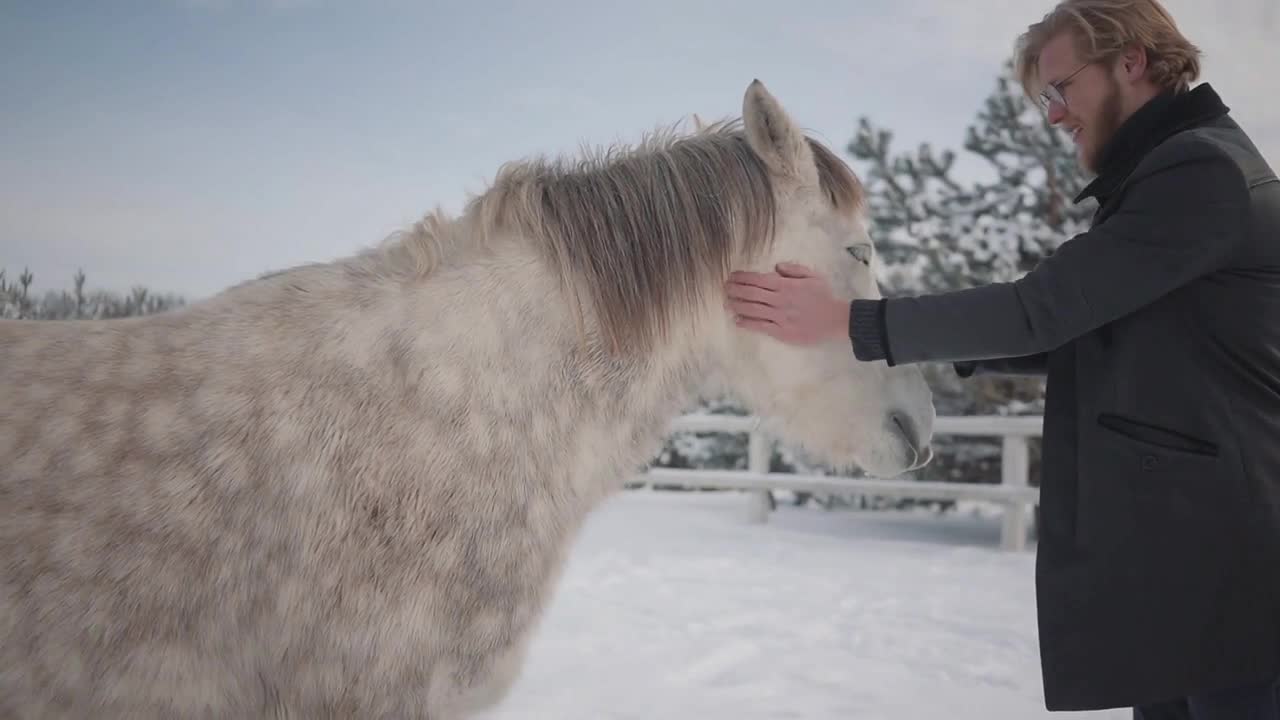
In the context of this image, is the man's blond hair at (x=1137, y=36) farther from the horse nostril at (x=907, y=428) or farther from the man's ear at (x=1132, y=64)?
the horse nostril at (x=907, y=428)

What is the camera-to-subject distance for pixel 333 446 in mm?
1323

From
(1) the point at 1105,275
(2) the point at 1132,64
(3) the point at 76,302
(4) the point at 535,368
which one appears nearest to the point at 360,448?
(4) the point at 535,368

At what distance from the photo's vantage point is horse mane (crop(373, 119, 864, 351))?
154 centimetres

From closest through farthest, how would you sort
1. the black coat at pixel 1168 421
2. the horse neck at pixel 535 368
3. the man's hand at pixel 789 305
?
the black coat at pixel 1168 421 → the horse neck at pixel 535 368 → the man's hand at pixel 789 305

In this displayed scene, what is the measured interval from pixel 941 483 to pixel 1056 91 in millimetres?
5999

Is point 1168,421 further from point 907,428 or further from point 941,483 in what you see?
point 941,483

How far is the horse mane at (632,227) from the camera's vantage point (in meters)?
1.54

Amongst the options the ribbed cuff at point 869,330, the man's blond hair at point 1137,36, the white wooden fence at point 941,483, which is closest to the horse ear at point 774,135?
the ribbed cuff at point 869,330

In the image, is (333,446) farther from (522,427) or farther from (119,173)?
(119,173)

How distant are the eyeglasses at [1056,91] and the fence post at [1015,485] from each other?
5.68 m

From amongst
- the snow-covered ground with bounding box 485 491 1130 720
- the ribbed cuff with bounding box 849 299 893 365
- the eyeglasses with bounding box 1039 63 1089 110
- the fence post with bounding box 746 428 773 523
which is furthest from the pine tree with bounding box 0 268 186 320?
the fence post with bounding box 746 428 773 523

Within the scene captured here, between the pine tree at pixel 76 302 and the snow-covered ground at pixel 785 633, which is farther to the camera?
the pine tree at pixel 76 302

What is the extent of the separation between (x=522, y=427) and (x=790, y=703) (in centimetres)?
188

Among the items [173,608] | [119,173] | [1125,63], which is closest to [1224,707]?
[1125,63]
